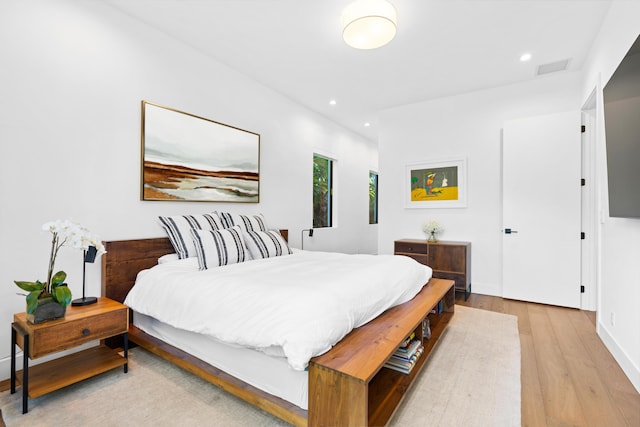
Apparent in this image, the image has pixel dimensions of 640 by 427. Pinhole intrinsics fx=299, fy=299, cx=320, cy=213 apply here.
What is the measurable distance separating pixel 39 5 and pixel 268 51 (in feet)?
5.97

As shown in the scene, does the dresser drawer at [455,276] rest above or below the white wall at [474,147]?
below

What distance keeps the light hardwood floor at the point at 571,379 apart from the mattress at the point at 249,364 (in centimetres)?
111

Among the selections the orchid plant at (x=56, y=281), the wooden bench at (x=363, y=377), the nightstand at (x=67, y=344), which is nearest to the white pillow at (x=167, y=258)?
the nightstand at (x=67, y=344)

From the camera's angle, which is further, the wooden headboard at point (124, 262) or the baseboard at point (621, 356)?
the wooden headboard at point (124, 262)

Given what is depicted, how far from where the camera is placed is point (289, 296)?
160cm

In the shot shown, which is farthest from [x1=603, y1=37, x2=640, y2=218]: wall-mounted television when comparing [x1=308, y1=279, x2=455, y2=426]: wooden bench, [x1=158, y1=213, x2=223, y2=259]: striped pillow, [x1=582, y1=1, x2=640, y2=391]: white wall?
[x1=158, y1=213, x2=223, y2=259]: striped pillow

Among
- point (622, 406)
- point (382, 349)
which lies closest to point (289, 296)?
point (382, 349)

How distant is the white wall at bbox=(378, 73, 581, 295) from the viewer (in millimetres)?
3863

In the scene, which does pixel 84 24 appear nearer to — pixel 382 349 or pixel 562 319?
pixel 382 349

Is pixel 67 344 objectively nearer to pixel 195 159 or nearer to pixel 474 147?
pixel 195 159

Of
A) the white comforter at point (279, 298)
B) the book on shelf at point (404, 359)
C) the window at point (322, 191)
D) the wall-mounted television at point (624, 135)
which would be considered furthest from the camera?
the window at point (322, 191)

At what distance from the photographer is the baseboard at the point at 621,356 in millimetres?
1878

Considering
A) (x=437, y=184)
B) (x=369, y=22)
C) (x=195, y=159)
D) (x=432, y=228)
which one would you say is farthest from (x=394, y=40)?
(x=432, y=228)

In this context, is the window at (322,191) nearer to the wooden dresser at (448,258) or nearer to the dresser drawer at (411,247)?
the dresser drawer at (411,247)
